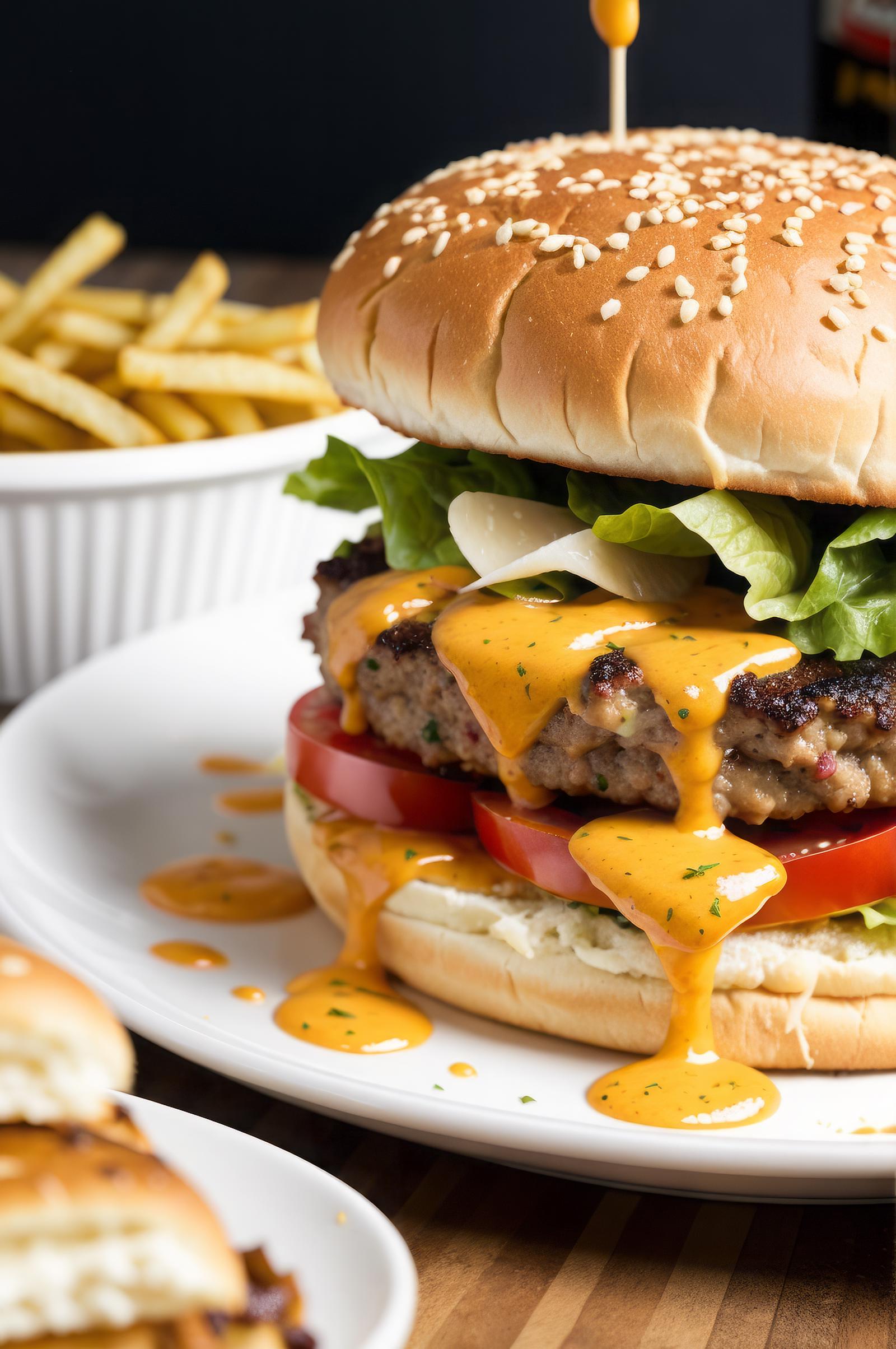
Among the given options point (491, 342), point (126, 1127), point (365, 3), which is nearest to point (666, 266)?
point (491, 342)

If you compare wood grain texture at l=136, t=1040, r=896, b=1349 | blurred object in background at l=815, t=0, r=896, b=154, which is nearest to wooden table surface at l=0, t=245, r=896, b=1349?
wood grain texture at l=136, t=1040, r=896, b=1349

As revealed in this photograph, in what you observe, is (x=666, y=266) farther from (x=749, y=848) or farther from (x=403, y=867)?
→ (x=403, y=867)

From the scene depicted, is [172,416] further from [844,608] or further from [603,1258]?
[603,1258]

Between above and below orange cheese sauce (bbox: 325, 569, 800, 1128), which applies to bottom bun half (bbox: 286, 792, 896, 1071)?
below

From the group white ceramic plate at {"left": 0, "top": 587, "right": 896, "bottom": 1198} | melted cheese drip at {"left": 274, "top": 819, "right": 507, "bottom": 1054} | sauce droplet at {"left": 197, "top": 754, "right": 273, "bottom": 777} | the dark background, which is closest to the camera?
white ceramic plate at {"left": 0, "top": 587, "right": 896, "bottom": 1198}

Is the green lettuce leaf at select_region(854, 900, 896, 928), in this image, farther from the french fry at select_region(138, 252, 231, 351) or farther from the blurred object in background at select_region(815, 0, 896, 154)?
the blurred object in background at select_region(815, 0, 896, 154)

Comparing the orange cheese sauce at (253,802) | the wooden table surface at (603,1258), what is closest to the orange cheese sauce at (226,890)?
the orange cheese sauce at (253,802)

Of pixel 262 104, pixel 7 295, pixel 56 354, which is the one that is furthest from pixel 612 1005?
pixel 262 104
